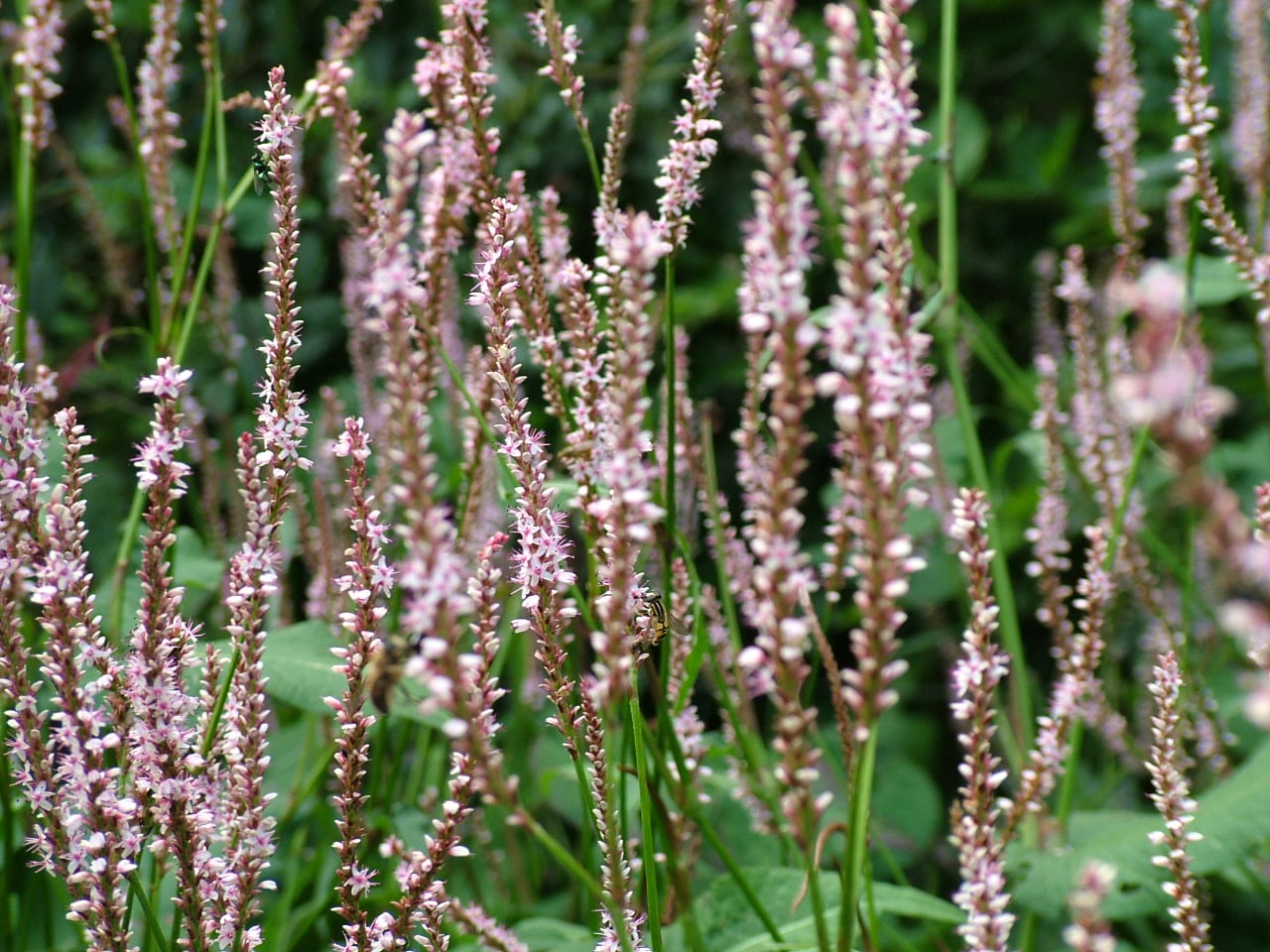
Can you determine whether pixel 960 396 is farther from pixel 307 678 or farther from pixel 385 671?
pixel 385 671

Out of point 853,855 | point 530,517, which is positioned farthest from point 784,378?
point 530,517

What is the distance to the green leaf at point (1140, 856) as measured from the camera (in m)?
1.87

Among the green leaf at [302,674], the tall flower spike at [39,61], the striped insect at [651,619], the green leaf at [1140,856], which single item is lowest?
the green leaf at [1140,856]

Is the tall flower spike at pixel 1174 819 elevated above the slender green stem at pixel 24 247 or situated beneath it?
situated beneath

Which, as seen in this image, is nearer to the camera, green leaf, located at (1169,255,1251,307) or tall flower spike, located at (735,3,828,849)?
tall flower spike, located at (735,3,828,849)

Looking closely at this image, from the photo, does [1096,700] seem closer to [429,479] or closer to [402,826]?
[402,826]

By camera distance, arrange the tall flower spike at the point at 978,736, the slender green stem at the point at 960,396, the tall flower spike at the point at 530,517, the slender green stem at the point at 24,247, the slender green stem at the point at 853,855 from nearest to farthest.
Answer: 1. the slender green stem at the point at 853,855
2. the tall flower spike at the point at 978,736
3. the tall flower spike at the point at 530,517
4. the slender green stem at the point at 24,247
5. the slender green stem at the point at 960,396

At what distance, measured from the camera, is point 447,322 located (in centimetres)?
310

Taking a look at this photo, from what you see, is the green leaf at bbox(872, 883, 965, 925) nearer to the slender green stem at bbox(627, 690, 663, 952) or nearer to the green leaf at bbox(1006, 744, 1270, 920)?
the green leaf at bbox(1006, 744, 1270, 920)

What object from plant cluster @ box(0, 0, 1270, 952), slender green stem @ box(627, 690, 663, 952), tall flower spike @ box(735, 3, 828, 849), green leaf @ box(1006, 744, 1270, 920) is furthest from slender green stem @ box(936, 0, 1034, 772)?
tall flower spike @ box(735, 3, 828, 849)

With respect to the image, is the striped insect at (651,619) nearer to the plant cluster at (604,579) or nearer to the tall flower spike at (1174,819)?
the plant cluster at (604,579)

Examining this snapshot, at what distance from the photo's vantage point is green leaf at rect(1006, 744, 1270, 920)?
1873mm

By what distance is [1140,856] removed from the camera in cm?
→ 193

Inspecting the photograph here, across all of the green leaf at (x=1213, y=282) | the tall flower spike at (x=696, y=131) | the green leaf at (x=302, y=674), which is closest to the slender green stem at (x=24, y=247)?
the green leaf at (x=302, y=674)
